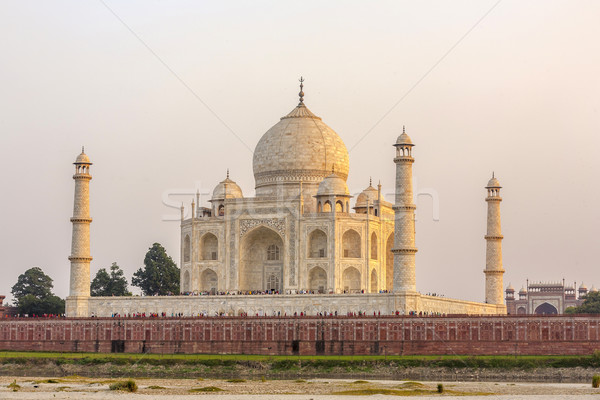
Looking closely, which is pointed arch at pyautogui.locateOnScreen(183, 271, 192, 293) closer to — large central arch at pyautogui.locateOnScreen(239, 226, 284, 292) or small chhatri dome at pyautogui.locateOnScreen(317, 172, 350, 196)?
large central arch at pyautogui.locateOnScreen(239, 226, 284, 292)

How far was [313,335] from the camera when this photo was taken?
1981 inches

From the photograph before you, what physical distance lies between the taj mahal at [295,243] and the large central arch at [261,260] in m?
0.05

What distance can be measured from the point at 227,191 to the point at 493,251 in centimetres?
1425

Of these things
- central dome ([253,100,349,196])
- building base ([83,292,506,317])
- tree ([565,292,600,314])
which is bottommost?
building base ([83,292,506,317])

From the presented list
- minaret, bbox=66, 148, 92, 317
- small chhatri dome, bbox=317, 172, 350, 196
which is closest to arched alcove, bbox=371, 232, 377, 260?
small chhatri dome, bbox=317, 172, 350, 196

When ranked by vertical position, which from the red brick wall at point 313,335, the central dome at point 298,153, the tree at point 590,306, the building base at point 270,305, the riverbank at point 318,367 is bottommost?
the riverbank at point 318,367

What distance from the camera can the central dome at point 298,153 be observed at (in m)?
61.9

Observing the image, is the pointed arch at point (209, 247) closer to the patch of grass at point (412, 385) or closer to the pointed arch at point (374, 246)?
the pointed arch at point (374, 246)

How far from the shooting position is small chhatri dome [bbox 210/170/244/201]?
202ft

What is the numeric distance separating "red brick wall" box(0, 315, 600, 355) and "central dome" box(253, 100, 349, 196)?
40.7 feet

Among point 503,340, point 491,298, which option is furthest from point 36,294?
point 503,340

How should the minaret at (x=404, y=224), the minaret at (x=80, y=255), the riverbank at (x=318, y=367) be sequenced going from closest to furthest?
1. the riverbank at (x=318, y=367)
2. the minaret at (x=404, y=224)
3. the minaret at (x=80, y=255)

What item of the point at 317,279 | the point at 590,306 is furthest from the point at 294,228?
the point at 590,306

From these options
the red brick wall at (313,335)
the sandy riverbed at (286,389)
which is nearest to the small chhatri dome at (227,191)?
the red brick wall at (313,335)
